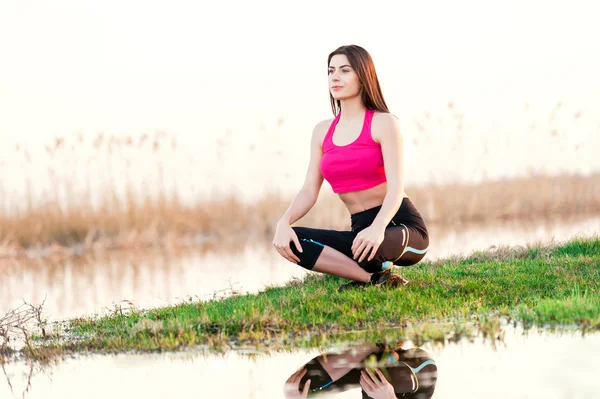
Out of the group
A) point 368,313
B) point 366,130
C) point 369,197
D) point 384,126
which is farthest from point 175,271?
point 368,313

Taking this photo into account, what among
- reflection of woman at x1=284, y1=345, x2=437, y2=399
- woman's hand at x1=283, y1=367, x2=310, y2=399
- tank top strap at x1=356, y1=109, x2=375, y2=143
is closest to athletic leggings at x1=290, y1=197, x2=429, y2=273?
tank top strap at x1=356, y1=109, x2=375, y2=143

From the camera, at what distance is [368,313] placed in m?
4.84

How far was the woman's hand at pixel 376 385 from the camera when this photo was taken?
314 cm

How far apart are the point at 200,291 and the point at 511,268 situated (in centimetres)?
292

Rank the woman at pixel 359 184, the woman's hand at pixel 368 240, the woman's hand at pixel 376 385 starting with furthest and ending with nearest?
1. the woman at pixel 359 184
2. the woman's hand at pixel 368 240
3. the woman's hand at pixel 376 385

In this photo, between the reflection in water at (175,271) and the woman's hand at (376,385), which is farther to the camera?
the reflection in water at (175,271)

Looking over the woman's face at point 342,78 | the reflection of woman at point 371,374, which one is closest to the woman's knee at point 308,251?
the woman's face at point 342,78

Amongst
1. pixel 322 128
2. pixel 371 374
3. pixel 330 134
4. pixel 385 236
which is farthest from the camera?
pixel 322 128

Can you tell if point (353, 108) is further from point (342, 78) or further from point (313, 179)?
point (313, 179)

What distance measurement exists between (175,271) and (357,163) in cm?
492

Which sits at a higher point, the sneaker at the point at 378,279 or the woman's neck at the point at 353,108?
the woman's neck at the point at 353,108

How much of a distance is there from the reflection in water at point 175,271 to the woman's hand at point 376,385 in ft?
11.1

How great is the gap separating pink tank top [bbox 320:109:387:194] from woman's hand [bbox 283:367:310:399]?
2057mm

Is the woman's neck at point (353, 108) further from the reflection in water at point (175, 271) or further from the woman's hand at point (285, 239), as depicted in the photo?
the reflection in water at point (175, 271)
